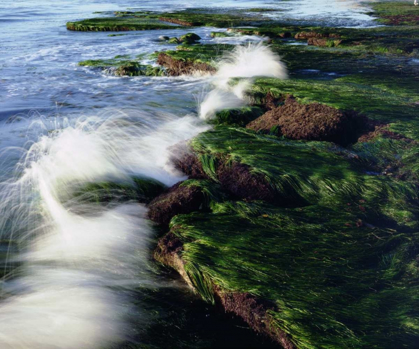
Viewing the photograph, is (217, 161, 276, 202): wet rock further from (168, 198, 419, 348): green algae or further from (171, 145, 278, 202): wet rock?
(168, 198, 419, 348): green algae

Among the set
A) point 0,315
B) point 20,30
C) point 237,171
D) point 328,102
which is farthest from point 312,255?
point 20,30

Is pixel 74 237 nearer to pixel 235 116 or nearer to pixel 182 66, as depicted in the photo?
pixel 235 116

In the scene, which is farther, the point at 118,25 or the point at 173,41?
the point at 118,25

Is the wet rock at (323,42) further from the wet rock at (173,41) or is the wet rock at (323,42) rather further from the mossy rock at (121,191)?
the mossy rock at (121,191)

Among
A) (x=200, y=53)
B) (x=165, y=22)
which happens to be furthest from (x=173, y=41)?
(x=165, y=22)

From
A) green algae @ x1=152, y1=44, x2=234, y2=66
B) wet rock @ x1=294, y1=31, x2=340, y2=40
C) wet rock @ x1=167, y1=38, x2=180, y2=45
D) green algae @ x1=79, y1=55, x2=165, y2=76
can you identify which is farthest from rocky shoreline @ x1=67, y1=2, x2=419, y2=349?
wet rock @ x1=167, y1=38, x2=180, y2=45

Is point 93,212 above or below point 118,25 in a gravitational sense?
below
